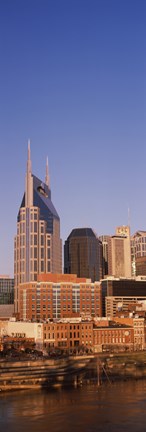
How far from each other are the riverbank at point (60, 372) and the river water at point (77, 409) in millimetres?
5835

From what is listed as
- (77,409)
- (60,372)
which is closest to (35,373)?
(60,372)

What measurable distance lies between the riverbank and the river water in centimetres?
584

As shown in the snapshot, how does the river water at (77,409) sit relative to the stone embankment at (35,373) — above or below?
below

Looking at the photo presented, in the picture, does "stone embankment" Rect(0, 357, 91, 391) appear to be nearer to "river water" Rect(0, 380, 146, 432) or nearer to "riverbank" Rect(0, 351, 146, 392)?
"riverbank" Rect(0, 351, 146, 392)

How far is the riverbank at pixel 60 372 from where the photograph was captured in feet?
438

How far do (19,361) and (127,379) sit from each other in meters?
27.8

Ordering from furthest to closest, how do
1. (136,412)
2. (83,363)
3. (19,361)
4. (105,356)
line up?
1. (105,356)
2. (83,363)
3. (19,361)
4. (136,412)

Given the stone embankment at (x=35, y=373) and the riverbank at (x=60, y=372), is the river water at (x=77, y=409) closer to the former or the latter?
the stone embankment at (x=35, y=373)

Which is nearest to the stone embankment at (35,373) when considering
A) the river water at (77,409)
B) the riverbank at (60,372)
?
the riverbank at (60,372)

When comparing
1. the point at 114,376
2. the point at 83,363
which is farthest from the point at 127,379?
the point at 83,363

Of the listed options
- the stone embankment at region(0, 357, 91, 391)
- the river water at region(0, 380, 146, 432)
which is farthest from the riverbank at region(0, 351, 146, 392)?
the river water at region(0, 380, 146, 432)

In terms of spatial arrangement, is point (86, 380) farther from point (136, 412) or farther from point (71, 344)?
point (71, 344)

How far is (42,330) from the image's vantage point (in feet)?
652

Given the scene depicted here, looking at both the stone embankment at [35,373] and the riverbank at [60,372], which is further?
the riverbank at [60,372]
